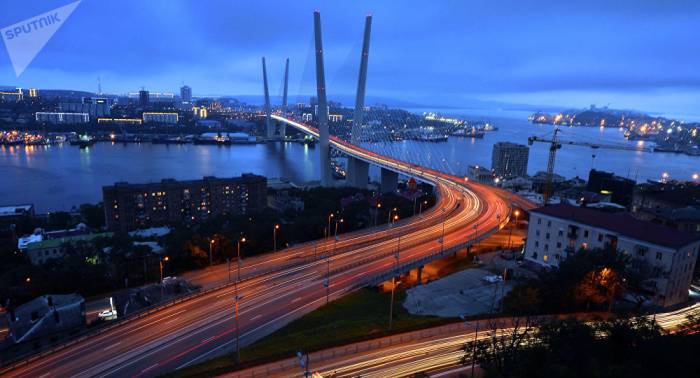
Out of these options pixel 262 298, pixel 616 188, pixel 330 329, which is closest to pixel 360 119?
pixel 616 188

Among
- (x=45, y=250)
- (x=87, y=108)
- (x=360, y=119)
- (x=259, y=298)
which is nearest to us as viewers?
(x=259, y=298)

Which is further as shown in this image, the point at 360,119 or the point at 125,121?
the point at 125,121

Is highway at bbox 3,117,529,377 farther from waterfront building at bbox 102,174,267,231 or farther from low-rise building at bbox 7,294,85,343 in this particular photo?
waterfront building at bbox 102,174,267,231

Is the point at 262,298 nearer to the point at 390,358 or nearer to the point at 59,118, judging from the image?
the point at 390,358

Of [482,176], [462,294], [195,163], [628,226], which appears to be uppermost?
[628,226]

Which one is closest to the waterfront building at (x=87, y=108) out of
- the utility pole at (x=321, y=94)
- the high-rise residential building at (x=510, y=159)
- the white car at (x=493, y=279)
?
the utility pole at (x=321, y=94)

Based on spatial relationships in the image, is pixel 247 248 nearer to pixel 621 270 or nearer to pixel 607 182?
pixel 621 270

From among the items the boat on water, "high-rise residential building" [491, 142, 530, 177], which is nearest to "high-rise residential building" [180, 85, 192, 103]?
the boat on water

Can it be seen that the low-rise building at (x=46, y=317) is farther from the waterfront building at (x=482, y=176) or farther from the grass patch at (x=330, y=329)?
the waterfront building at (x=482, y=176)
